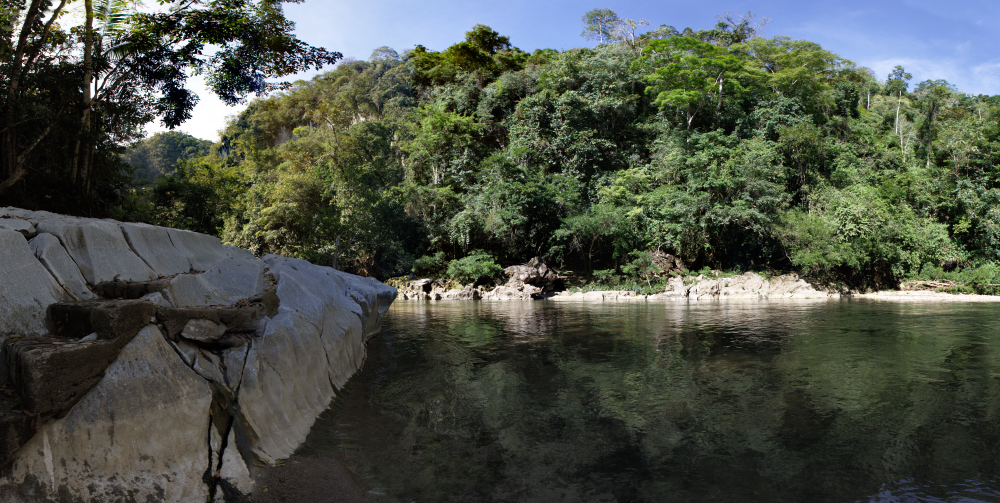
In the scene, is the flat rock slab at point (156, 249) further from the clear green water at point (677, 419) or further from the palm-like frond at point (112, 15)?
the palm-like frond at point (112, 15)

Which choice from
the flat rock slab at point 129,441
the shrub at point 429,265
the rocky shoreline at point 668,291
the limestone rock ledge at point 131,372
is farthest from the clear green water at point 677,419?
the shrub at point 429,265

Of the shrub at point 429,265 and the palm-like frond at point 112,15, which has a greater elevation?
the palm-like frond at point 112,15

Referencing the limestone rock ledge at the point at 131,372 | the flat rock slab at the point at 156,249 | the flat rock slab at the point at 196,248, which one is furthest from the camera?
the flat rock slab at the point at 196,248

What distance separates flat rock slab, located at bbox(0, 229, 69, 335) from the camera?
3.27 metres

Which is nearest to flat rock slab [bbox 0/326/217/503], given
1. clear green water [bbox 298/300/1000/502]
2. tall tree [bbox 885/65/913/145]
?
clear green water [bbox 298/300/1000/502]

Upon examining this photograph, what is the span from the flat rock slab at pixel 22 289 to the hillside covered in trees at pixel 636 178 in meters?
17.3

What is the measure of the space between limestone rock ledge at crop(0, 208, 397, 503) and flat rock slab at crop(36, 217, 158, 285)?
0.01m

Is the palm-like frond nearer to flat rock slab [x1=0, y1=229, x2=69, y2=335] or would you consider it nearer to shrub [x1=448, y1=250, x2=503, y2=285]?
flat rock slab [x1=0, y1=229, x2=69, y2=335]

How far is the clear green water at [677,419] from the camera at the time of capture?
12.9 ft

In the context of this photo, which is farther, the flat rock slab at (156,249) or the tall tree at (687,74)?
the tall tree at (687,74)

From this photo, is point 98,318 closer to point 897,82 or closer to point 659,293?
point 659,293

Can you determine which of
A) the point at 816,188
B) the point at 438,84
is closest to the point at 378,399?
the point at 816,188

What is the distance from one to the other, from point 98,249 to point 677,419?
589cm

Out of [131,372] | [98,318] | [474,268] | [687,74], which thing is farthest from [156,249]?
[687,74]
